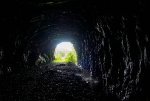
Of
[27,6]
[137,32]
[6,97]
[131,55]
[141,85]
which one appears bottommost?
[6,97]

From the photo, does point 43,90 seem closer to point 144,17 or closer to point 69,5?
point 69,5

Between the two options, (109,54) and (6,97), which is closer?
(6,97)

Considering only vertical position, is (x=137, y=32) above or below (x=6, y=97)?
above

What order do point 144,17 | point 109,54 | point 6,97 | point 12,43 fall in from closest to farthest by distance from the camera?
1. point 144,17
2. point 6,97
3. point 109,54
4. point 12,43

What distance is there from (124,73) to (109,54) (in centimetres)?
171

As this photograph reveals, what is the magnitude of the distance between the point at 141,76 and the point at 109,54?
118 inches

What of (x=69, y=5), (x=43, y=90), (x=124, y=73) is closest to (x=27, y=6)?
(x=69, y=5)

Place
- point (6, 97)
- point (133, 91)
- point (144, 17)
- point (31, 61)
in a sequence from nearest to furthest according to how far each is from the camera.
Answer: point (144, 17) < point (133, 91) < point (6, 97) < point (31, 61)

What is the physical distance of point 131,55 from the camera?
5680mm

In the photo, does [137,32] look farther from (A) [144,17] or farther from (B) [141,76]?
(B) [141,76]

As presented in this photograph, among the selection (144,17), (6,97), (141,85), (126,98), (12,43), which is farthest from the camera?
(12,43)

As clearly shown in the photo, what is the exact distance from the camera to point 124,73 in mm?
6223

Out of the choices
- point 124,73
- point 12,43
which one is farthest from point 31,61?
point 124,73

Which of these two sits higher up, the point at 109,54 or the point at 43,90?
the point at 109,54
